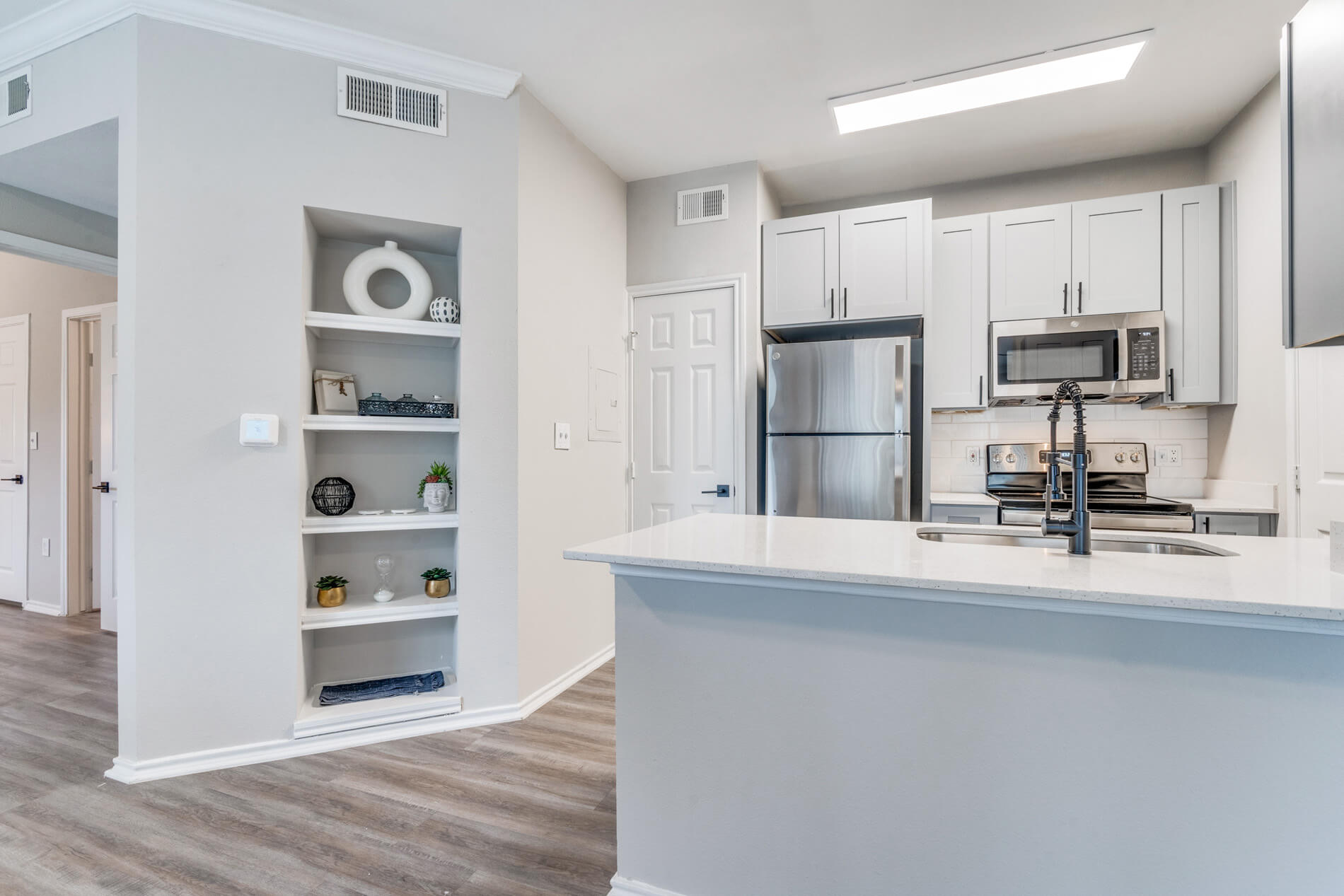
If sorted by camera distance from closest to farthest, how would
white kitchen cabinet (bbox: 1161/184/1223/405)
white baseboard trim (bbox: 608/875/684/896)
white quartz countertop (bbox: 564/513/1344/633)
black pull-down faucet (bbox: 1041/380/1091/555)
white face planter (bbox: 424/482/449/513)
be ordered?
1. white quartz countertop (bbox: 564/513/1344/633)
2. black pull-down faucet (bbox: 1041/380/1091/555)
3. white baseboard trim (bbox: 608/875/684/896)
4. white face planter (bbox: 424/482/449/513)
5. white kitchen cabinet (bbox: 1161/184/1223/405)

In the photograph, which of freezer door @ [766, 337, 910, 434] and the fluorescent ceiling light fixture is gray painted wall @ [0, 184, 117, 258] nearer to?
freezer door @ [766, 337, 910, 434]

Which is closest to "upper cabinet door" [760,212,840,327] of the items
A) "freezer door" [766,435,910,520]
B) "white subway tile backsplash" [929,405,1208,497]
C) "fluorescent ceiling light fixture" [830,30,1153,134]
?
"fluorescent ceiling light fixture" [830,30,1153,134]

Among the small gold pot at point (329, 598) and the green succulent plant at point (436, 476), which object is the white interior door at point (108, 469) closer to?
the small gold pot at point (329, 598)

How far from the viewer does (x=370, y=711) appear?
230 centimetres

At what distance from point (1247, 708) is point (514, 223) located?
2.59m

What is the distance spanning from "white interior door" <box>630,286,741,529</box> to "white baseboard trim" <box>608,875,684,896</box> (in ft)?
6.46

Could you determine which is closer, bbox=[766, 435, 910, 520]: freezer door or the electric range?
the electric range

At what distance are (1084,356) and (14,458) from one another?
6597 millimetres

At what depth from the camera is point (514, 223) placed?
2500mm

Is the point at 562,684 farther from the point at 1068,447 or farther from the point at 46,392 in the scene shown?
the point at 46,392

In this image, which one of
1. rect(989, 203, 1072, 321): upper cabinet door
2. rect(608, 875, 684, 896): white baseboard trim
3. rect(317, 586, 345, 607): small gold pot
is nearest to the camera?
rect(608, 875, 684, 896): white baseboard trim

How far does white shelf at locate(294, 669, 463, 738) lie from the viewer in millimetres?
2221

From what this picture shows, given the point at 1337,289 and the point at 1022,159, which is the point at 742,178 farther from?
the point at 1337,289

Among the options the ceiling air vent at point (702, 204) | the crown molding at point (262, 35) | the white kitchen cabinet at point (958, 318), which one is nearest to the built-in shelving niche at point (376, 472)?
the crown molding at point (262, 35)
